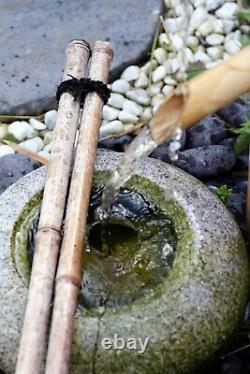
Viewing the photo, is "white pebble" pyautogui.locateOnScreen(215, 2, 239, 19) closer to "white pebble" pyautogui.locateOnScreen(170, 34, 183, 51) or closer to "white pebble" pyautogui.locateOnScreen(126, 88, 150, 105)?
"white pebble" pyautogui.locateOnScreen(170, 34, 183, 51)

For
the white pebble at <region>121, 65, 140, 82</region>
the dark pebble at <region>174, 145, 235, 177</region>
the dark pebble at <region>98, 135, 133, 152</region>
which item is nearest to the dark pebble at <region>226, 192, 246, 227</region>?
the dark pebble at <region>174, 145, 235, 177</region>

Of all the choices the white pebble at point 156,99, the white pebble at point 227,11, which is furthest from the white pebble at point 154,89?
the white pebble at point 227,11

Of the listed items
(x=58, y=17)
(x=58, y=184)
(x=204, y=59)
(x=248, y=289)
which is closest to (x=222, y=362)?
(x=248, y=289)

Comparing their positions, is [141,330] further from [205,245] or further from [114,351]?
[205,245]

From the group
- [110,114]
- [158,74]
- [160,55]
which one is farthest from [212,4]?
[110,114]

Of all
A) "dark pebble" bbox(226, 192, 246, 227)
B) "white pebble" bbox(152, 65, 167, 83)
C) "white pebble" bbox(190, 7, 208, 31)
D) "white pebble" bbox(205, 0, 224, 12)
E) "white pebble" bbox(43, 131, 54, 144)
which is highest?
"white pebble" bbox(205, 0, 224, 12)

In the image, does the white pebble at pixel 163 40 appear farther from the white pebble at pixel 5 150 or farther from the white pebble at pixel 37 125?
the white pebble at pixel 5 150
